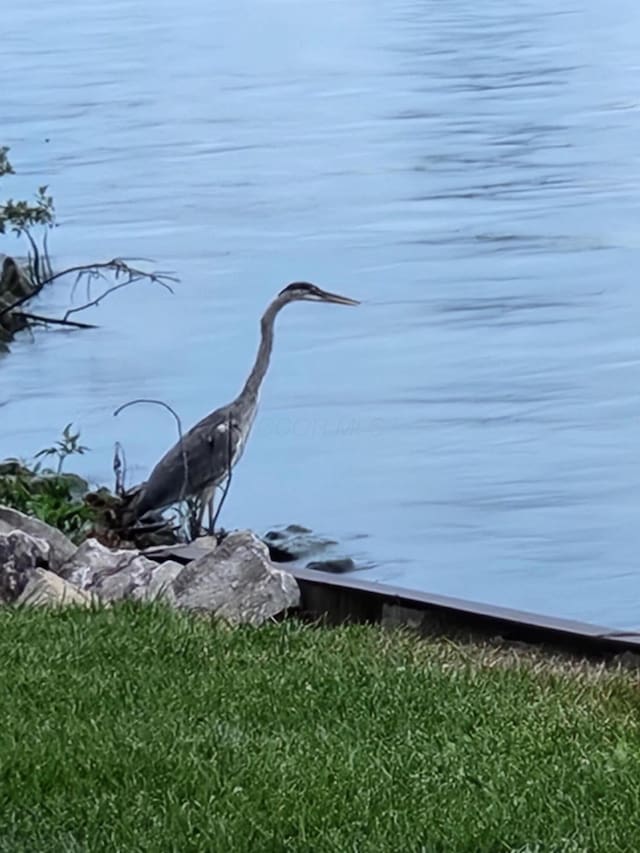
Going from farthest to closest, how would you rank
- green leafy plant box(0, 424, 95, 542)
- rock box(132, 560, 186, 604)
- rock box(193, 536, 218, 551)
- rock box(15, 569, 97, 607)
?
green leafy plant box(0, 424, 95, 542) → rock box(193, 536, 218, 551) → rock box(132, 560, 186, 604) → rock box(15, 569, 97, 607)

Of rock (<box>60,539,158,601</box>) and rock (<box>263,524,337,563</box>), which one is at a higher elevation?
rock (<box>60,539,158,601</box>)

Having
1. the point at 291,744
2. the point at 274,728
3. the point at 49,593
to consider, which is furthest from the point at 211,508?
the point at 291,744

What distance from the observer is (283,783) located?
5512mm

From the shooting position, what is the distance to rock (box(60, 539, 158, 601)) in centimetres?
877

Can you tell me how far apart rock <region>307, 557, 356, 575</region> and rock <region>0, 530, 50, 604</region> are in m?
3.99

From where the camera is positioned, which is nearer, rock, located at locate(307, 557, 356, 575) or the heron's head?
the heron's head

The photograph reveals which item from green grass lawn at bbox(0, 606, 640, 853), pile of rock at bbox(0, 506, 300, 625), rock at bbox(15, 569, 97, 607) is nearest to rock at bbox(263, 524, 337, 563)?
pile of rock at bbox(0, 506, 300, 625)

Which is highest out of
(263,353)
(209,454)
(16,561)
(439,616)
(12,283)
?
(263,353)

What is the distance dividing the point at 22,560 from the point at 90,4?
168 feet

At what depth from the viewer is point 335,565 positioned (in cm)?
1304

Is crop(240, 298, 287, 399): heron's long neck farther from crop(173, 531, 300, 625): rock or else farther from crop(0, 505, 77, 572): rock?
crop(173, 531, 300, 625): rock

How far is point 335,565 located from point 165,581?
170 inches

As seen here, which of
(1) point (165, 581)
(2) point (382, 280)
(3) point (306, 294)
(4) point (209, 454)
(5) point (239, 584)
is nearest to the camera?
(5) point (239, 584)

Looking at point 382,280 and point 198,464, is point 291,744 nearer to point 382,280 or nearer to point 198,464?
point 198,464
